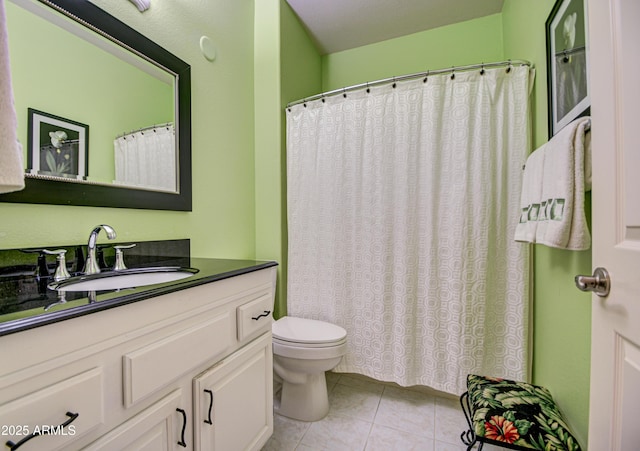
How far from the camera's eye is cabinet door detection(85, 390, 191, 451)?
566 millimetres

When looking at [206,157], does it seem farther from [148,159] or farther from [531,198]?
[531,198]

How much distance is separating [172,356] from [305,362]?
84cm

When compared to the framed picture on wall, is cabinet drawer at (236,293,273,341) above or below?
below

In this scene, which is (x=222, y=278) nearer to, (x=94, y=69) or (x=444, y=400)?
(x=94, y=69)

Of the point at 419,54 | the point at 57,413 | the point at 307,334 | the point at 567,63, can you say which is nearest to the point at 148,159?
the point at 57,413

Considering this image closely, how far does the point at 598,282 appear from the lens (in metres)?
0.59

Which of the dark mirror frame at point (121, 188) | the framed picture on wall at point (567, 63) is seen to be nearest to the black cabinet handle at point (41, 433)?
the dark mirror frame at point (121, 188)

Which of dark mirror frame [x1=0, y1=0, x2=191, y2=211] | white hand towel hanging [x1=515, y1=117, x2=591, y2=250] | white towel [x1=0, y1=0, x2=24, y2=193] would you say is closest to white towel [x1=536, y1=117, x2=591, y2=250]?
white hand towel hanging [x1=515, y1=117, x2=591, y2=250]

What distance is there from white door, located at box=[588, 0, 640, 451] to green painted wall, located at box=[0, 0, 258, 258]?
4.90 ft

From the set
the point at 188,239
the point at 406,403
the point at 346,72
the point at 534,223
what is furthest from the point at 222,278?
the point at 346,72

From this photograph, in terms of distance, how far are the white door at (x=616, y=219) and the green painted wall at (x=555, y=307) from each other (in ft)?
1.18

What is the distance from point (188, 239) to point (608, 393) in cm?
152

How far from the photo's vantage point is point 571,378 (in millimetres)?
974

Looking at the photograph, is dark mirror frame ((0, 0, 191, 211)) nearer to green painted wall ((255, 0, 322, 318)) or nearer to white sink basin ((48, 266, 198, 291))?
white sink basin ((48, 266, 198, 291))
